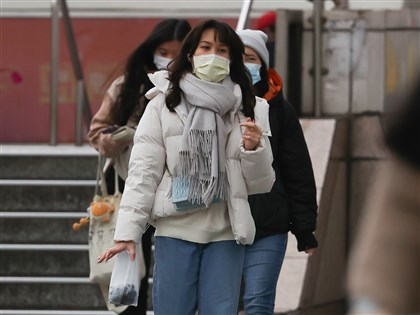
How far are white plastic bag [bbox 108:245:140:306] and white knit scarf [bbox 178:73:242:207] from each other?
0.41m

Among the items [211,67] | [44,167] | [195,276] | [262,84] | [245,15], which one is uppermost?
[245,15]

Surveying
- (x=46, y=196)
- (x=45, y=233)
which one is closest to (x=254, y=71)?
(x=45, y=233)

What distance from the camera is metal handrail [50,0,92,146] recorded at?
10852 millimetres

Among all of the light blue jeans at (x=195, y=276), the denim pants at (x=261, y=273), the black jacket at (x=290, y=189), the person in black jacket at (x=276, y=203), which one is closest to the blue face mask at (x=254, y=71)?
the person in black jacket at (x=276, y=203)

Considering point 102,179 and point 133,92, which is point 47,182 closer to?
point 102,179

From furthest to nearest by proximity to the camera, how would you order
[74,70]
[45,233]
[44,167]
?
[74,70] < [44,167] < [45,233]

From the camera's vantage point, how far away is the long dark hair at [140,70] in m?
7.06

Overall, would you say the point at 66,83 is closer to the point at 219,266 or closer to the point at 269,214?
the point at 269,214

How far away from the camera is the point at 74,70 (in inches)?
431

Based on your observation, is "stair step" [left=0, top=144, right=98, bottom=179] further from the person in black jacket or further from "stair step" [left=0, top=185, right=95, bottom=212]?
the person in black jacket

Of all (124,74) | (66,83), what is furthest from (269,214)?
(66,83)

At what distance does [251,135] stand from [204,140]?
0.60 ft

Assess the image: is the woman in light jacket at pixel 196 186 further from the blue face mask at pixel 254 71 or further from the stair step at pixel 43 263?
the stair step at pixel 43 263

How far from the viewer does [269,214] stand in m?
6.19
